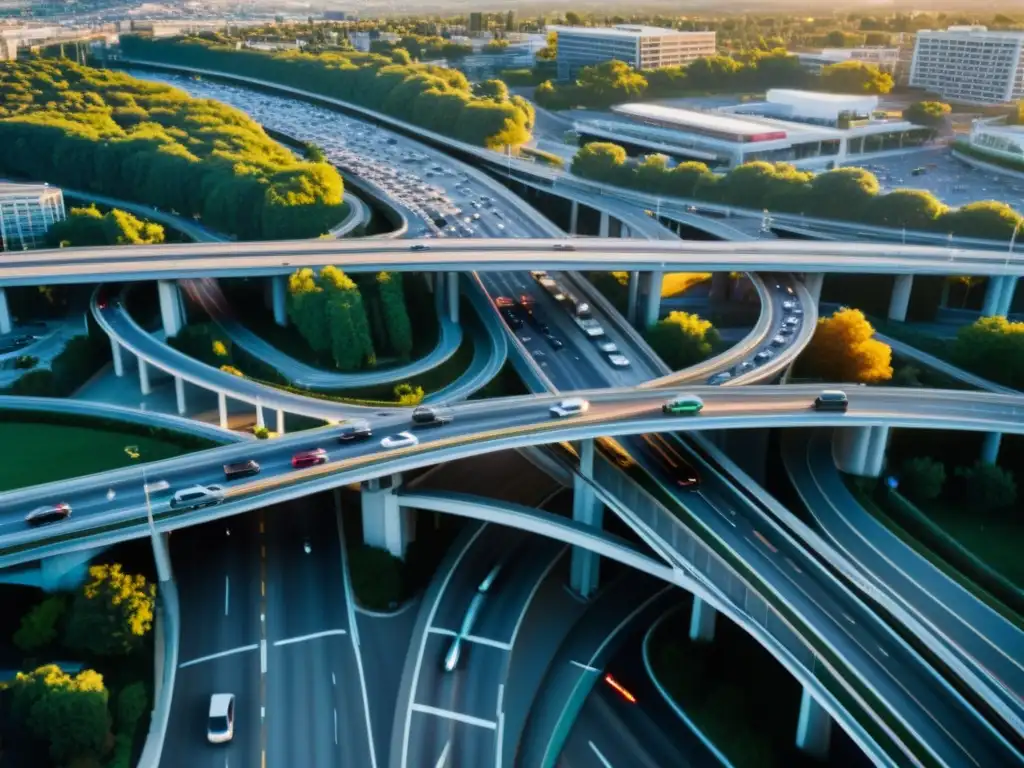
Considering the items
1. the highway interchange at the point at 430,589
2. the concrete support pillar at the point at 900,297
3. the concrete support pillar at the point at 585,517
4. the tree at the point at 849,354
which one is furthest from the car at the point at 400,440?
the concrete support pillar at the point at 900,297

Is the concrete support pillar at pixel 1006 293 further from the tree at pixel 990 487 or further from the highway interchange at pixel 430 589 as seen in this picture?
the tree at pixel 990 487

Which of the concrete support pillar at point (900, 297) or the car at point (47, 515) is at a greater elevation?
the car at point (47, 515)

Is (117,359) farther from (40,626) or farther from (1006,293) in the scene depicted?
(1006,293)

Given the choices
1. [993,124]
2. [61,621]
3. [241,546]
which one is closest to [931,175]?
[993,124]

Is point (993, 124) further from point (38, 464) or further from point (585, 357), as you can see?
point (38, 464)

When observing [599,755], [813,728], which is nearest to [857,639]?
[813,728]

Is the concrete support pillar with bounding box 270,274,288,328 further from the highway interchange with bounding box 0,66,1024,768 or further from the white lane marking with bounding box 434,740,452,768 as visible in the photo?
the white lane marking with bounding box 434,740,452,768

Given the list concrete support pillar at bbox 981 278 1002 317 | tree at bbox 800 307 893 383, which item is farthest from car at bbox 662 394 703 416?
concrete support pillar at bbox 981 278 1002 317
